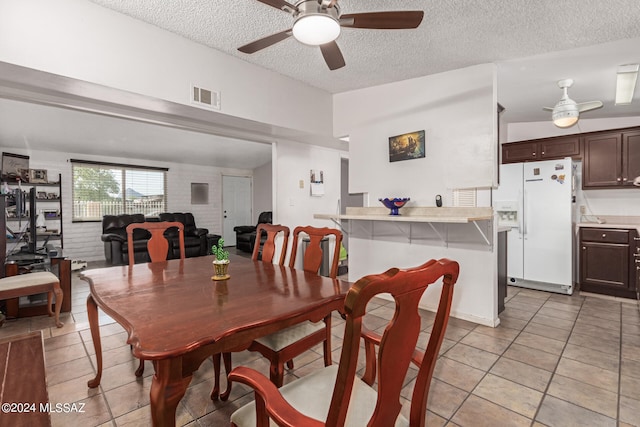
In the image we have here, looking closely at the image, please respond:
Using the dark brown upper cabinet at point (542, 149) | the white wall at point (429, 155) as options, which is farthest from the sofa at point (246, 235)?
the dark brown upper cabinet at point (542, 149)

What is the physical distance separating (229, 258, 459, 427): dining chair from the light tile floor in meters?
0.84

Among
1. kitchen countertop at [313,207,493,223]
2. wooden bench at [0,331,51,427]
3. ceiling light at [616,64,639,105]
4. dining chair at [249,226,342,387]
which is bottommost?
wooden bench at [0,331,51,427]

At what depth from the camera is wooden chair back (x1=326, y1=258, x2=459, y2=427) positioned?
631mm

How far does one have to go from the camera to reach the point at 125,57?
244cm

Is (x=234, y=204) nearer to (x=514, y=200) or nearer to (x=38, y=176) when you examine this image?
(x=38, y=176)

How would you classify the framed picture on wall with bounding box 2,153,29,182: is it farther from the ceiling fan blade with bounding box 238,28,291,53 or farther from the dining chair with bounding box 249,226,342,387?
the dining chair with bounding box 249,226,342,387

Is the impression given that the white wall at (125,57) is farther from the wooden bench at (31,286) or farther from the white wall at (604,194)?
the white wall at (604,194)

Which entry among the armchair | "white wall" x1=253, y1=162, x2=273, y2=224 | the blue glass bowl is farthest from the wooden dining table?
"white wall" x1=253, y1=162, x2=273, y2=224

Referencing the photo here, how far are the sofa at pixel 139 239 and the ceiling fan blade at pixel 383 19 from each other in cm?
509

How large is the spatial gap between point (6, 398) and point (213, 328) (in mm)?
1159

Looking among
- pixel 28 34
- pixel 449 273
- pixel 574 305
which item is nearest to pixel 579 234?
pixel 574 305

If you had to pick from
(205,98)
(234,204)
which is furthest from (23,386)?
(234,204)

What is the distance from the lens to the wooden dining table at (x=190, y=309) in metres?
0.92

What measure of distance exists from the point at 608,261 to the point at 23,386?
5484mm
